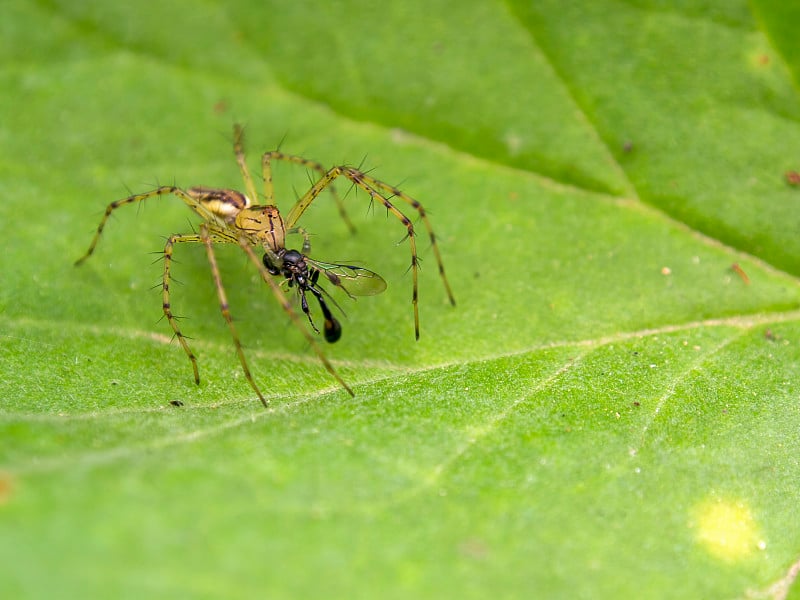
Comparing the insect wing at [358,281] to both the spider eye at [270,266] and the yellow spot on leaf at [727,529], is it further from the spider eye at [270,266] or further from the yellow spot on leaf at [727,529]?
the yellow spot on leaf at [727,529]

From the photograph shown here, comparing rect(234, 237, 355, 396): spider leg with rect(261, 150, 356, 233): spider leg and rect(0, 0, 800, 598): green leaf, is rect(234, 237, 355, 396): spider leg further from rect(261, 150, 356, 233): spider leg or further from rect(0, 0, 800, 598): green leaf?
rect(261, 150, 356, 233): spider leg

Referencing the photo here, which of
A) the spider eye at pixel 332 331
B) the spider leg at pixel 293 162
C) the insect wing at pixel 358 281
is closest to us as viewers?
the spider eye at pixel 332 331

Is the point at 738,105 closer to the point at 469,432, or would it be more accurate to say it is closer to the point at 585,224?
the point at 585,224

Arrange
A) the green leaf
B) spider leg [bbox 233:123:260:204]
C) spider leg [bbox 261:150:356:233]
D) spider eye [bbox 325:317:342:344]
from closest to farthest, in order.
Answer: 1. the green leaf
2. spider eye [bbox 325:317:342:344]
3. spider leg [bbox 261:150:356:233]
4. spider leg [bbox 233:123:260:204]

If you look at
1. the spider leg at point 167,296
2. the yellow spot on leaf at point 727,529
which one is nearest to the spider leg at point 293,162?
the spider leg at point 167,296

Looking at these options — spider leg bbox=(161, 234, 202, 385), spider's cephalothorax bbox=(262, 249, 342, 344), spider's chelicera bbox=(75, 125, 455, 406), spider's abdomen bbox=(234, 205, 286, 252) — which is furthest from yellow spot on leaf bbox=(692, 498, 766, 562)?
spider's abdomen bbox=(234, 205, 286, 252)

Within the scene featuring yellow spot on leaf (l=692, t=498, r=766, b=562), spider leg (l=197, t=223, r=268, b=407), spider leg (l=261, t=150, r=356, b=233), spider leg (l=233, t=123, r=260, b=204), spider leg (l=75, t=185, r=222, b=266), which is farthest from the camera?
spider leg (l=233, t=123, r=260, b=204)
